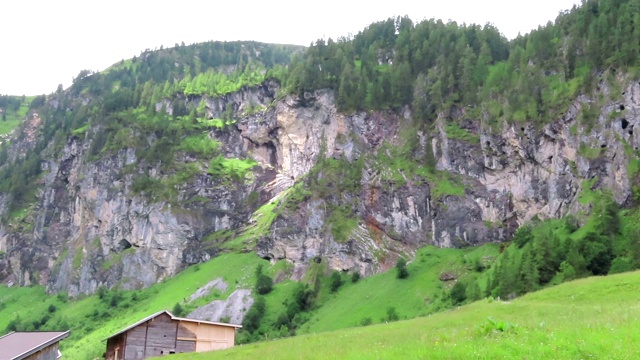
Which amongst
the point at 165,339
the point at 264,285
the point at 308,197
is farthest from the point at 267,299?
the point at 165,339

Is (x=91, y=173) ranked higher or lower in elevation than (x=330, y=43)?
Result: lower

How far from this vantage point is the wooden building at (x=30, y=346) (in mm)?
38625

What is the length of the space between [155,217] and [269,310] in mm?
52883

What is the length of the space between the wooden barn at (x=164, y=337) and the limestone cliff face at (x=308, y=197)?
53.1 m

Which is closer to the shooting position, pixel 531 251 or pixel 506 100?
pixel 531 251

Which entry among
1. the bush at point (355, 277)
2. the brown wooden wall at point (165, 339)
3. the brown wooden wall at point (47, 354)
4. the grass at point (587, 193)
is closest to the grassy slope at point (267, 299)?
the bush at point (355, 277)

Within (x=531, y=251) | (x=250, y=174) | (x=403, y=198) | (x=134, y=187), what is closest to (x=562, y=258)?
(x=531, y=251)

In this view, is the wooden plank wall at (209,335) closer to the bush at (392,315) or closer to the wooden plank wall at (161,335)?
the wooden plank wall at (161,335)

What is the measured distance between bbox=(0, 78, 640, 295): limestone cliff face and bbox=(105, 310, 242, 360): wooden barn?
53.1m

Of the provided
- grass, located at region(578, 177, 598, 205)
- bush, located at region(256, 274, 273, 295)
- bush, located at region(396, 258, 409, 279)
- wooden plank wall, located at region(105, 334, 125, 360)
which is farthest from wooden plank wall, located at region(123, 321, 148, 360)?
grass, located at region(578, 177, 598, 205)

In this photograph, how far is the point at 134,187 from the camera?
147 m

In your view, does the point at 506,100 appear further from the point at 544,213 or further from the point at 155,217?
the point at 155,217

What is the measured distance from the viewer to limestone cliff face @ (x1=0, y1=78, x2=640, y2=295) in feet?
340

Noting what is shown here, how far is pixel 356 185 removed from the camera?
120 m
